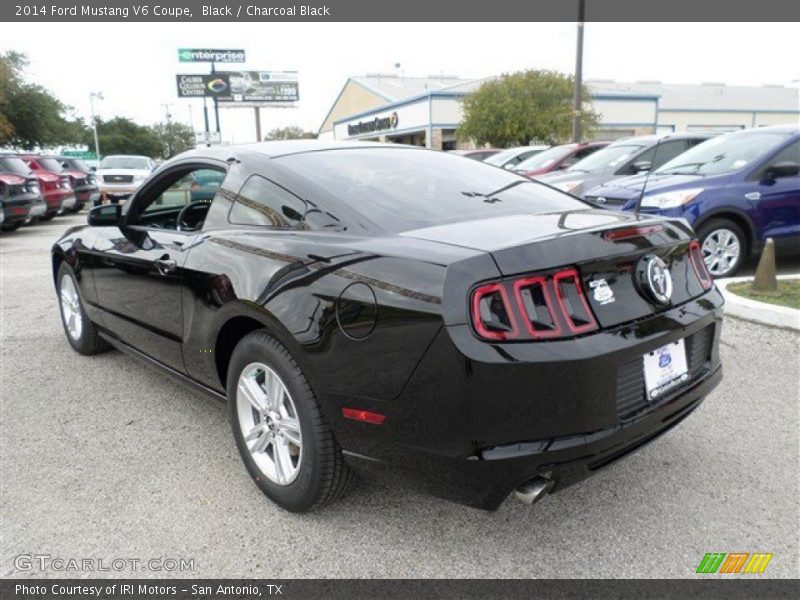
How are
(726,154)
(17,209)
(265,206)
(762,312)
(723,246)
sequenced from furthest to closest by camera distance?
(17,209)
(726,154)
(723,246)
(762,312)
(265,206)

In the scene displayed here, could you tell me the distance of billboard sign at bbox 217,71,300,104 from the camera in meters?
52.3

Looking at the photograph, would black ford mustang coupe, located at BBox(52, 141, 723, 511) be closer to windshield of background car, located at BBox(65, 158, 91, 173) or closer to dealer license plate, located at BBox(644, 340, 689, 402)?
dealer license plate, located at BBox(644, 340, 689, 402)

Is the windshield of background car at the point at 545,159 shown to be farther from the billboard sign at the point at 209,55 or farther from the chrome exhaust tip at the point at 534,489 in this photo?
the billboard sign at the point at 209,55

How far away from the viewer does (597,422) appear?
2000 millimetres

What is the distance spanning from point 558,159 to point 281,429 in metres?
9.89

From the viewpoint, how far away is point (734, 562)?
2.25 meters

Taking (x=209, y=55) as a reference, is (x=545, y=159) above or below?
below

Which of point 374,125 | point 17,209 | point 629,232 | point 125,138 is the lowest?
point 17,209

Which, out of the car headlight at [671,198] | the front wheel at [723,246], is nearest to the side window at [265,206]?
the car headlight at [671,198]

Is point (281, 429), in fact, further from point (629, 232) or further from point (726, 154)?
point (726, 154)

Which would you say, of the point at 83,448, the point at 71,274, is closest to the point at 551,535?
the point at 83,448

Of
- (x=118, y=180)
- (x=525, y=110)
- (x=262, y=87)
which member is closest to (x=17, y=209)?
(x=118, y=180)

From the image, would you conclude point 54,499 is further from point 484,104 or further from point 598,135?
point 598,135

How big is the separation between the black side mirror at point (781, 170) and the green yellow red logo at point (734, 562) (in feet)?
16.7
